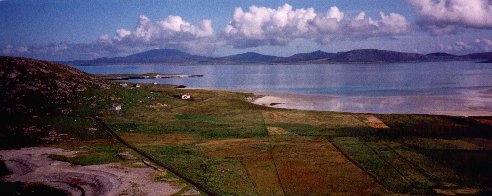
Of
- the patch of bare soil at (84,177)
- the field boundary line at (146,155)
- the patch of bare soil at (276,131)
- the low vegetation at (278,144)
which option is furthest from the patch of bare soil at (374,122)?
the patch of bare soil at (84,177)

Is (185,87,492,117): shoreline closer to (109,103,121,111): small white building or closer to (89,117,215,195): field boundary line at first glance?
(109,103,121,111): small white building

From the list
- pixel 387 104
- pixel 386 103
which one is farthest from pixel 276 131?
pixel 386 103

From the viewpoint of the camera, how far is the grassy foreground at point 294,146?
44.5 meters

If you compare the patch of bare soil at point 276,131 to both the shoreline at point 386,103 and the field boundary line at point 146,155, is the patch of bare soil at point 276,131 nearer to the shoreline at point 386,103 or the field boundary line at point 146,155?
the field boundary line at point 146,155

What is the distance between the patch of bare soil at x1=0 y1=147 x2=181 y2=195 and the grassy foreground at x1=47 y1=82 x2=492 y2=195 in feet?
12.0

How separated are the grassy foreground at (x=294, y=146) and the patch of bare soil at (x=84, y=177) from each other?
3666mm

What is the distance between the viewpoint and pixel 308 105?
118 m

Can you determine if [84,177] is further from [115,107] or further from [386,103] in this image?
[386,103]

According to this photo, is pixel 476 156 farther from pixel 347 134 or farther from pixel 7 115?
pixel 7 115

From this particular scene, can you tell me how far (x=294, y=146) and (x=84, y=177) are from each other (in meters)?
31.1

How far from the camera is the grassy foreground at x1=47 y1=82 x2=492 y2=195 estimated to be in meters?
44.5

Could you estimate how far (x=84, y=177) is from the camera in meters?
46.9

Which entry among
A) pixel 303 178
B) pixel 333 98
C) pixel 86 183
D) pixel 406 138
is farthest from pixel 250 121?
pixel 333 98

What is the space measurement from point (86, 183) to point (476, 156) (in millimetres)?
50468
